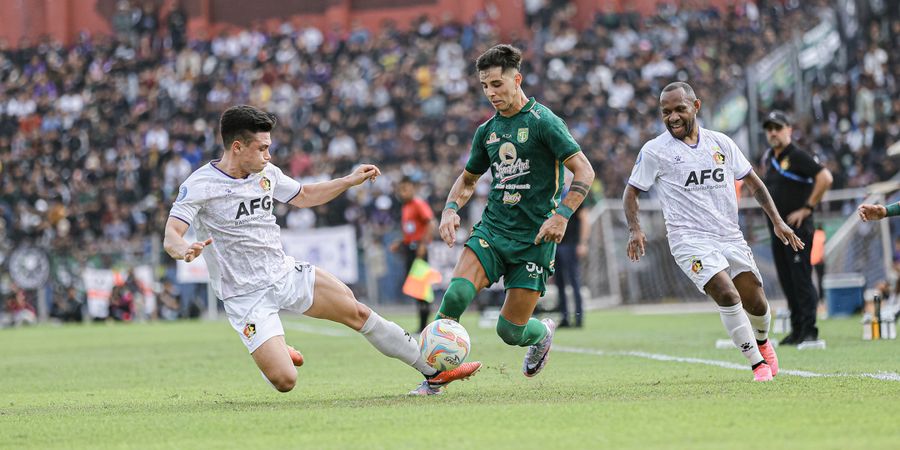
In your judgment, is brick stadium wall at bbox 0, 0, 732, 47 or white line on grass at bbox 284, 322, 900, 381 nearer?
white line on grass at bbox 284, 322, 900, 381

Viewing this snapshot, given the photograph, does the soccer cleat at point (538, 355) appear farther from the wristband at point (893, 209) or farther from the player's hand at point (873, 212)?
the wristband at point (893, 209)

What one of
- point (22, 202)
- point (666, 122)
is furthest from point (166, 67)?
point (666, 122)

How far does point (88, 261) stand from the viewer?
2834 centimetres

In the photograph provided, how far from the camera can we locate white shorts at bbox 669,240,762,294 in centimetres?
855

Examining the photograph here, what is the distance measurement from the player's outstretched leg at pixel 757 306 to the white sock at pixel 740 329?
0.27m

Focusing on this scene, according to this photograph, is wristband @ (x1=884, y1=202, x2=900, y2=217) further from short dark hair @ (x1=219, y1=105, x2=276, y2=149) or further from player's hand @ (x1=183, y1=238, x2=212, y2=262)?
player's hand @ (x1=183, y1=238, x2=212, y2=262)

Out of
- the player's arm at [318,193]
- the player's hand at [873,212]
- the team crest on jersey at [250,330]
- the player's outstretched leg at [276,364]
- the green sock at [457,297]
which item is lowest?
the player's outstretched leg at [276,364]

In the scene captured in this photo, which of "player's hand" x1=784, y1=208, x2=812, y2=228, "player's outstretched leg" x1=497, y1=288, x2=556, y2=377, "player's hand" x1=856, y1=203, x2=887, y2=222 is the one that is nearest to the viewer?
"player's outstretched leg" x1=497, y1=288, x2=556, y2=377

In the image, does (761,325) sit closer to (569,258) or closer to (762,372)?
(762,372)

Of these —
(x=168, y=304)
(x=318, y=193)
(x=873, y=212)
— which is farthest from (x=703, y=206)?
(x=168, y=304)

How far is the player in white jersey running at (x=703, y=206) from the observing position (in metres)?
8.62

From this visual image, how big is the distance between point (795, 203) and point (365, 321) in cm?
595

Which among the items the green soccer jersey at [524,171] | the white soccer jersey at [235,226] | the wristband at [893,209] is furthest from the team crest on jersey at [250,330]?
the wristband at [893,209]

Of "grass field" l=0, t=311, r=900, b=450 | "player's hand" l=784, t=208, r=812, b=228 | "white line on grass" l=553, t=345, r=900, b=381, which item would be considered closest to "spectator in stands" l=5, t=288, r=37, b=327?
"grass field" l=0, t=311, r=900, b=450
